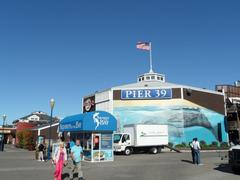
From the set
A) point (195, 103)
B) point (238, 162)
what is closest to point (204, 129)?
point (195, 103)

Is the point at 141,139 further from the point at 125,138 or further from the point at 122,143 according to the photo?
the point at 122,143

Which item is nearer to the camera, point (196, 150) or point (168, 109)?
point (196, 150)

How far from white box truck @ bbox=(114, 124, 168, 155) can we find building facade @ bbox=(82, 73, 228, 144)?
1091 cm

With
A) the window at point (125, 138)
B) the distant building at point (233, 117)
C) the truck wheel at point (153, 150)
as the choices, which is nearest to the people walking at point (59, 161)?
the window at point (125, 138)

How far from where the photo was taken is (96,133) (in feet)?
81.6

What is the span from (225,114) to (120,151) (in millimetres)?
27914

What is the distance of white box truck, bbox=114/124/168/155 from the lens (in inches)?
1347

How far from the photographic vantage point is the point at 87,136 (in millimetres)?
25438

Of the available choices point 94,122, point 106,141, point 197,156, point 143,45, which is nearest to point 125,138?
point 106,141

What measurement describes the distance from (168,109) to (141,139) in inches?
583

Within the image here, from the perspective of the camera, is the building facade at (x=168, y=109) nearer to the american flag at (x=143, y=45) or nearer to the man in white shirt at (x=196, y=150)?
the american flag at (x=143, y=45)

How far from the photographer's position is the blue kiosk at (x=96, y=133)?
24.5 m

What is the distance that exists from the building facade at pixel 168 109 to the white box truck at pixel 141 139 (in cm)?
1091

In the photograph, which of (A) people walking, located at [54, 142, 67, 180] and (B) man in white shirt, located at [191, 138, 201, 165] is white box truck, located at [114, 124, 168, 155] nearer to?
(B) man in white shirt, located at [191, 138, 201, 165]
